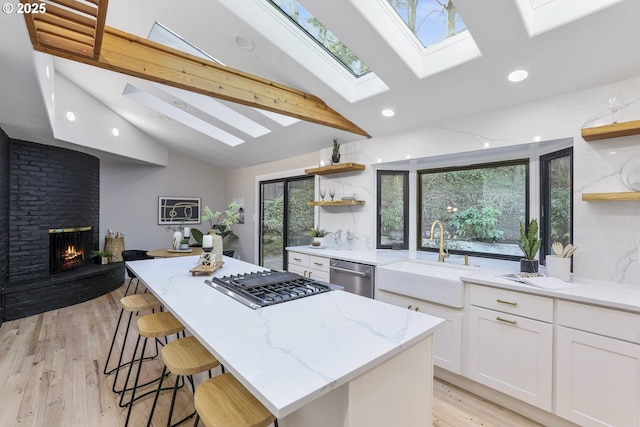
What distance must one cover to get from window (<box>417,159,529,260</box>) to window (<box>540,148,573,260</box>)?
151 mm

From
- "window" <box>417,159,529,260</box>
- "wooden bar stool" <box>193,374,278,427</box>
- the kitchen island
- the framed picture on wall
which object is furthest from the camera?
the framed picture on wall

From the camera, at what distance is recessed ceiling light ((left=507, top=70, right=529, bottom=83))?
2.11 metres

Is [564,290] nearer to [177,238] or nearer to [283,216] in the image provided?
[283,216]

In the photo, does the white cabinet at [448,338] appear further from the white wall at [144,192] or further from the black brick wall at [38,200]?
the white wall at [144,192]

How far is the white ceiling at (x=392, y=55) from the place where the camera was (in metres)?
1.75

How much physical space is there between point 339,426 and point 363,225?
2.77 m

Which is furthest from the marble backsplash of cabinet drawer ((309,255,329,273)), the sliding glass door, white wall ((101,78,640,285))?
the sliding glass door

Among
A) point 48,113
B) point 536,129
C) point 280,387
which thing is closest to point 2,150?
point 48,113

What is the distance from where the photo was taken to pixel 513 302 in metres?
1.99

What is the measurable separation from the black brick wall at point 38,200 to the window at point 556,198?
20.1 ft

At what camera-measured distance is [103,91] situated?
4.16m

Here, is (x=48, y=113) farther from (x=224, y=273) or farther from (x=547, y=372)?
(x=547, y=372)

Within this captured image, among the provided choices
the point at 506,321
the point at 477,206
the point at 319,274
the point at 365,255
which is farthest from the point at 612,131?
the point at 319,274

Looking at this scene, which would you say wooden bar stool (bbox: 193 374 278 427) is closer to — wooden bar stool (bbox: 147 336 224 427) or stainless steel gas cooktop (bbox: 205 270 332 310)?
wooden bar stool (bbox: 147 336 224 427)
